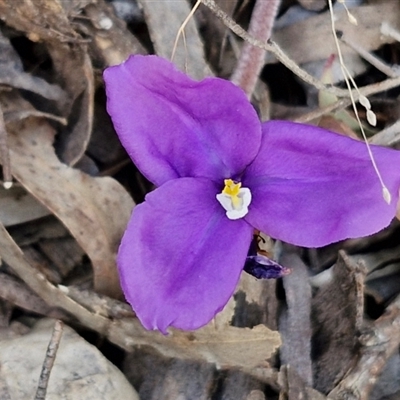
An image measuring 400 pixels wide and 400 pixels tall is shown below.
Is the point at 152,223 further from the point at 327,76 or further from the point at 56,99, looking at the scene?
the point at 327,76

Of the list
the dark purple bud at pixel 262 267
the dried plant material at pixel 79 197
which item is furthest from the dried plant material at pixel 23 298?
the dark purple bud at pixel 262 267

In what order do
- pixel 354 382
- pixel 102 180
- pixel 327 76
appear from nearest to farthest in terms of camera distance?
pixel 354 382, pixel 102 180, pixel 327 76

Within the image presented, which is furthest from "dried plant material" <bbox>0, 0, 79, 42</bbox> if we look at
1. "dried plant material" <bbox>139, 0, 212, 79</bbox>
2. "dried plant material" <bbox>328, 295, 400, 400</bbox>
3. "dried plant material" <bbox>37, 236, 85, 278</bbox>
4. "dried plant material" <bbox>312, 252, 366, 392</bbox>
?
"dried plant material" <bbox>328, 295, 400, 400</bbox>

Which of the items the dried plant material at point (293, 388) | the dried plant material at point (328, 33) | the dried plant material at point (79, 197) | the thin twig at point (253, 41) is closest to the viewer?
the thin twig at point (253, 41)

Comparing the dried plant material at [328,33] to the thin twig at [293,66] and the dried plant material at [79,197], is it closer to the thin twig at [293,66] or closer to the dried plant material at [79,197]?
the thin twig at [293,66]

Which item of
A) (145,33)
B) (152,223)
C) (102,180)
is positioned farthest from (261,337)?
(145,33)

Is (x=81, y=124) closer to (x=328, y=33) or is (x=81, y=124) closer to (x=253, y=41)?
(x=253, y=41)

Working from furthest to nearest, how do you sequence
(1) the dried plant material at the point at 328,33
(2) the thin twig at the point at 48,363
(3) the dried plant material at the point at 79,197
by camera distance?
(1) the dried plant material at the point at 328,33, (3) the dried plant material at the point at 79,197, (2) the thin twig at the point at 48,363

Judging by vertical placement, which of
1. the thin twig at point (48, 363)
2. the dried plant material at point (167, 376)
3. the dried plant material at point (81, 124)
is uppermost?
the dried plant material at point (81, 124)
